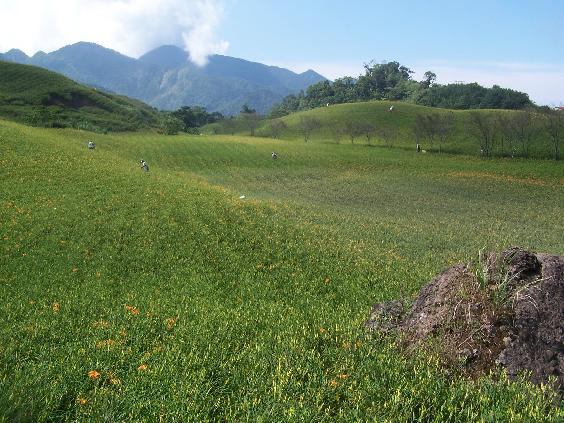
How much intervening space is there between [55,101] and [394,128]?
11741 cm

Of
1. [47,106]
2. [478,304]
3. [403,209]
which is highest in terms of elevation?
[47,106]

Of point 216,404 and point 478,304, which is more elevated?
point 478,304

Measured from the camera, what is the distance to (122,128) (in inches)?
5069

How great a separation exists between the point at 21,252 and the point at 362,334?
18.0m

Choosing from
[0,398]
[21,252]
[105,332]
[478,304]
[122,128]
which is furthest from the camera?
[122,128]

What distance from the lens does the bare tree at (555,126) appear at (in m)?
96.8

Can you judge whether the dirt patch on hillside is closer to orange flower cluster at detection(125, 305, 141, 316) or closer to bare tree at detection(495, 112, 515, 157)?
orange flower cluster at detection(125, 305, 141, 316)

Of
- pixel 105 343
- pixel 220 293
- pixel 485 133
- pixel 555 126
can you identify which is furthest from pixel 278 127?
pixel 105 343

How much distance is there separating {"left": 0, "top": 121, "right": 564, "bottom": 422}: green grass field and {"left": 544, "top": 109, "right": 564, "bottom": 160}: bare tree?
182 feet

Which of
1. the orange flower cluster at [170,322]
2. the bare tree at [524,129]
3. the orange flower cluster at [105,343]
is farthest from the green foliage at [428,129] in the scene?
the orange flower cluster at [105,343]

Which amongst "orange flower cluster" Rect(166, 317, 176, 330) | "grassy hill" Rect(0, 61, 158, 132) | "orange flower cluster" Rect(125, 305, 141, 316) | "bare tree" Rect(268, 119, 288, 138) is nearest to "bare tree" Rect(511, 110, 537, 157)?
"bare tree" Rect(268, 119, 288, 138)

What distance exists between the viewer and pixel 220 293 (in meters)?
16.8

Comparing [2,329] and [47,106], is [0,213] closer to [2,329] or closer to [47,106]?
[2,329]

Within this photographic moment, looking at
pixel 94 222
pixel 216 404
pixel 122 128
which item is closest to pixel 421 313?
pixel 216 404
